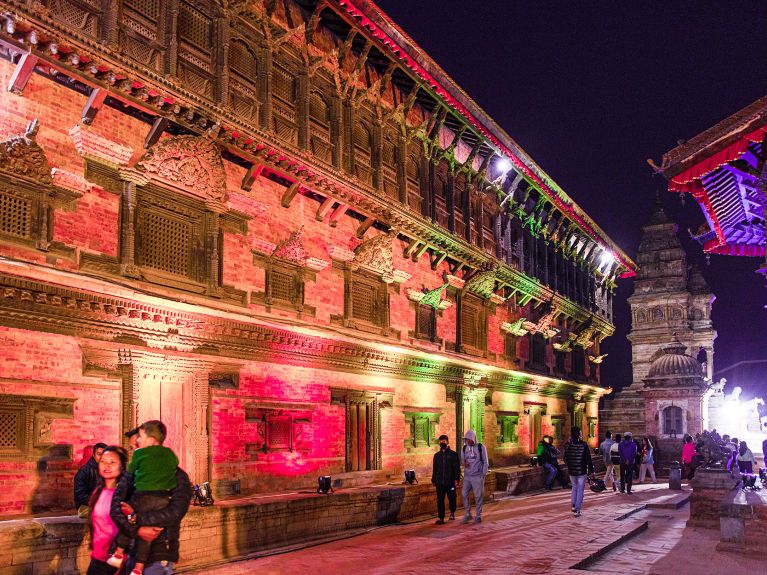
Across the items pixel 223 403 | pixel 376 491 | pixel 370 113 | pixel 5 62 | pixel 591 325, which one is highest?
pixel 370 113

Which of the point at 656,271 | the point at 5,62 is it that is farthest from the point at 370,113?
the point at 656,271

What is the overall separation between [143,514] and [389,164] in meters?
15.5

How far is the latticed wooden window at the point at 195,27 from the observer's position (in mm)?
14125

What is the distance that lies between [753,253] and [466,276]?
342 inches

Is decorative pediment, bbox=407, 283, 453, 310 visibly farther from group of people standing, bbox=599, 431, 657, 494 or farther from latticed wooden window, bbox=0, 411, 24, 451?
latticed wooden window, bbox=0, 411, 24, 451

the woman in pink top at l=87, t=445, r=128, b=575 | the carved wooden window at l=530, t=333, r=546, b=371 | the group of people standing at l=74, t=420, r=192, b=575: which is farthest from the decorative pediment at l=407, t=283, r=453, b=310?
the group of people standing at l=74, t=420, r=192, b=575

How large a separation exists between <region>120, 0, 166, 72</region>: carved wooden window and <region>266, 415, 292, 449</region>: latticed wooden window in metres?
7.25

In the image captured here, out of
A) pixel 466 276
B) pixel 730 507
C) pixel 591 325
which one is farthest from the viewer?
pixel 591 325

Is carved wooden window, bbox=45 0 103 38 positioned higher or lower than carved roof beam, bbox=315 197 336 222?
higher

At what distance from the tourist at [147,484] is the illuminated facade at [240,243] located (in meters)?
5.15

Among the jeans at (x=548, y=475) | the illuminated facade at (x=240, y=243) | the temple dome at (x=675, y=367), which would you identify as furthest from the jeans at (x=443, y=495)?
the temple dome at (x=675, y=367)

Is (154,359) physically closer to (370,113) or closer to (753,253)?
(370,113)

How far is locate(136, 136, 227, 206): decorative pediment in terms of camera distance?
13.3 meters

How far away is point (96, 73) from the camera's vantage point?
11.9 metres
